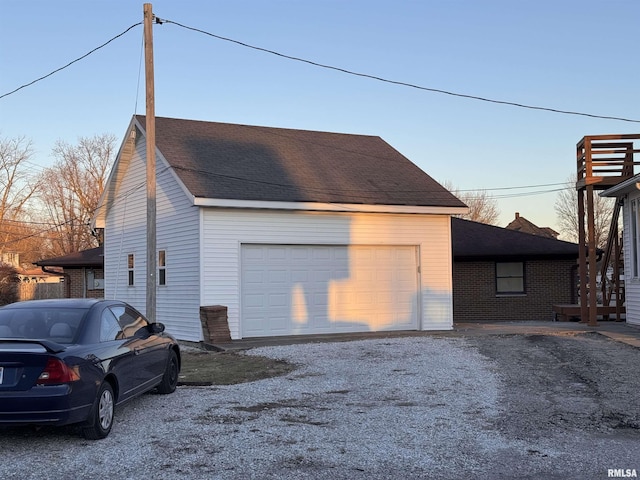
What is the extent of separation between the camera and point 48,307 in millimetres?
8102

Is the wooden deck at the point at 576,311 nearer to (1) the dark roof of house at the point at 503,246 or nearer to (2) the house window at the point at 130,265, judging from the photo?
(1) the dark roof of house at the point at 503,246

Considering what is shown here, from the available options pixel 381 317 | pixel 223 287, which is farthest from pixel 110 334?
pixel 381 317

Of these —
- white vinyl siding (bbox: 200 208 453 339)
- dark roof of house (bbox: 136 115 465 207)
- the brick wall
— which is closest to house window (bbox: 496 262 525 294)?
the brick wall

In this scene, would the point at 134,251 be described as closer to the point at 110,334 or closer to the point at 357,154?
the point at 357,154

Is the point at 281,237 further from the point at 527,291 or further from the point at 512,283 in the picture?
the point at 527,291

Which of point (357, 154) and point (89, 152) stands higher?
point (89, 152)

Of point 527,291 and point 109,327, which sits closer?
point 109,327

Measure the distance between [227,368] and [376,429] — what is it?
18.8 ft

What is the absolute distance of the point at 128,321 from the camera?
8805mm

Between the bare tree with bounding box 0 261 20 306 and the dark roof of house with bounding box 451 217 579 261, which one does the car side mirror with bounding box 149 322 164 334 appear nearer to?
the dark roof of house with bounding box 451 217 579 261

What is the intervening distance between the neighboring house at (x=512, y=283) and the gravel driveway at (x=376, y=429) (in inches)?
563

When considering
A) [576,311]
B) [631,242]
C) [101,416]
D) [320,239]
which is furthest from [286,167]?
[101,416]

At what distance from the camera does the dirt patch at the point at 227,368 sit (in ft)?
37.4

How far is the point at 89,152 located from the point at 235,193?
132ft
